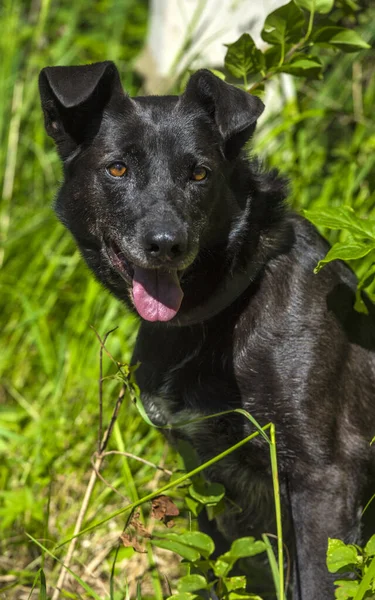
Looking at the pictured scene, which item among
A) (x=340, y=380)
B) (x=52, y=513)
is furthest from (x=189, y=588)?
(x=52, y=513)

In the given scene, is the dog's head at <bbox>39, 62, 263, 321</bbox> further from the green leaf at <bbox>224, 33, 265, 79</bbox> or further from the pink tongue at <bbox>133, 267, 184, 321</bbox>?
the green leaf at <bbox>224, 33, 265, 79</bbox>

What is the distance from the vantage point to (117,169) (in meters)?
2.77

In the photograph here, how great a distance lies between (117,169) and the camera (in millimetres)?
2766

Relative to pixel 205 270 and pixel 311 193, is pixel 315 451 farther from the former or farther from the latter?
pixel 311 193

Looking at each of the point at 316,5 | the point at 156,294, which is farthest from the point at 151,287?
the point at 316,5

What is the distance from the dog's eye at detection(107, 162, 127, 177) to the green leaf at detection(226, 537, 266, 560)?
1184 millimetres

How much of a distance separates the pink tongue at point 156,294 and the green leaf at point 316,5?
3.09 feet

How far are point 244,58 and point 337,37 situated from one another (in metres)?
0.31

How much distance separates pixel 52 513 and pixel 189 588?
60.6 inches

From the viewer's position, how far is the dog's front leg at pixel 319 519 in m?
2.69

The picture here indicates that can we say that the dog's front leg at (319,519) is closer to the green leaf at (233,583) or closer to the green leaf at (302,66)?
the green leaf at (233,583)

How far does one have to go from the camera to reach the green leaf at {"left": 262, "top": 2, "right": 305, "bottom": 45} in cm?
271

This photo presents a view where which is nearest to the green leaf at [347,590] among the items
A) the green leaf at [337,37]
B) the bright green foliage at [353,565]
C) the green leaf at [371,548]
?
the bright green foliage at [353,565]

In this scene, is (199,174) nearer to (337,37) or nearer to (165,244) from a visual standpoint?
(165,244)
